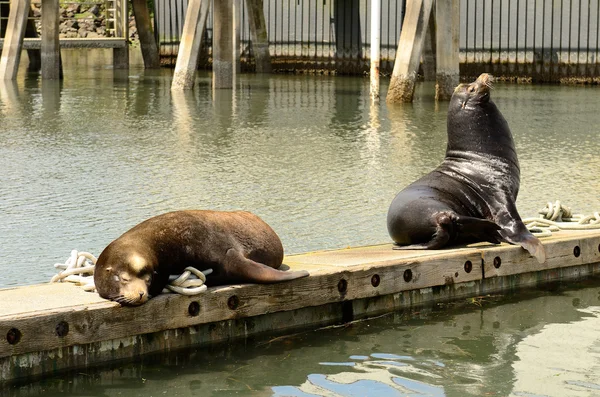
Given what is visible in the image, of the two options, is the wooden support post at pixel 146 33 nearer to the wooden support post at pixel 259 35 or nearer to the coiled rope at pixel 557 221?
the wooden support post at pixel 259 35

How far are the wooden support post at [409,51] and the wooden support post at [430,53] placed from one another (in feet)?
14.5

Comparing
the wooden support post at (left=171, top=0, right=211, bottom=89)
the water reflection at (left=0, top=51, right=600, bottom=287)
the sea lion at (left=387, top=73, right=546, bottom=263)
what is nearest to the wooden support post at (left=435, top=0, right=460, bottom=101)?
the water reflection at (left=0, top=51, right=600, bottom=287)

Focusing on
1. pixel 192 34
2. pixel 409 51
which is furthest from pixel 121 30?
pixel 409 51

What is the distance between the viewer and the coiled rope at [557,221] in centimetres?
705

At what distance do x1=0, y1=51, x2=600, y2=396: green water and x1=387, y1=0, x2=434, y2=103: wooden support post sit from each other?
0.33 m

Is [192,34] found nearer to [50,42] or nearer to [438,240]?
[50,42]

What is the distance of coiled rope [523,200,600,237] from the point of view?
23.1 ft

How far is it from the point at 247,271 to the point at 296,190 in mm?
4380

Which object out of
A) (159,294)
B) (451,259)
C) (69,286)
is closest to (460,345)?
(451,259)

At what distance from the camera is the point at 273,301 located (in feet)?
18.4

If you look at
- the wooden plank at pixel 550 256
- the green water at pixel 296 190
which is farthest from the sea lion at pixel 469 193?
the green water at pixel 296 190

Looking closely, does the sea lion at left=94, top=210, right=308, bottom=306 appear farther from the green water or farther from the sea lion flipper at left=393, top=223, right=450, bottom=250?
the sea lion flipper at left=393, top=223, right=450, bottom=250

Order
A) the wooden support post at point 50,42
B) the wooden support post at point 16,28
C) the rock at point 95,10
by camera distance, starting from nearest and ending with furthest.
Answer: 1. the wooden support post at point 16,28
2. the wooden support post at point 50,42
3. the rock at point 95,10

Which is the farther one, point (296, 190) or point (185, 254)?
point (296, 190)
